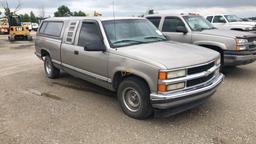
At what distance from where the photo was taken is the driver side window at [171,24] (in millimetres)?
8597

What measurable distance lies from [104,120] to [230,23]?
14.2 metres

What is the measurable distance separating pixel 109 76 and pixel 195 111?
174cm

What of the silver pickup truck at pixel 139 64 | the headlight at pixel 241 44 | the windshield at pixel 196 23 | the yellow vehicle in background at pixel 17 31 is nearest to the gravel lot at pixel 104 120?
the silver pickup truck at pixel 139 64

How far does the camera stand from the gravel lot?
4215 mm

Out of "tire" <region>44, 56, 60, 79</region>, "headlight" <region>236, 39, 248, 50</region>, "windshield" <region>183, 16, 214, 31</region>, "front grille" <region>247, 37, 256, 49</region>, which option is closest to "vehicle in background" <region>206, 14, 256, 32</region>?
"windshield" <region>183, 16, 214, 31</region>

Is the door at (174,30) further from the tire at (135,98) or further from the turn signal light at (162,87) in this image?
the turn signal light at (162,87)

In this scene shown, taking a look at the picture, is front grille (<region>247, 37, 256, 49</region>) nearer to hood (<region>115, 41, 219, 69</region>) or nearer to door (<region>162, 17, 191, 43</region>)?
door (<region>162, 17, 191, 43</region>)

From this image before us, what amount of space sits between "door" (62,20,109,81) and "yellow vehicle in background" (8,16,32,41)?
20763 millimetres

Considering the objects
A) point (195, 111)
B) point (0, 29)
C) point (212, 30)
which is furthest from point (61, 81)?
point (0, 29)

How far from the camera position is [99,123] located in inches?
188

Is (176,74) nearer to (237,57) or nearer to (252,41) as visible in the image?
(237,57)

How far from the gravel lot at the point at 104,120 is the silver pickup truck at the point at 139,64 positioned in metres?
0.35

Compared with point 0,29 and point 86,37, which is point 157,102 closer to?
point 86,37

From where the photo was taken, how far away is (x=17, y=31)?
25.5 meters
